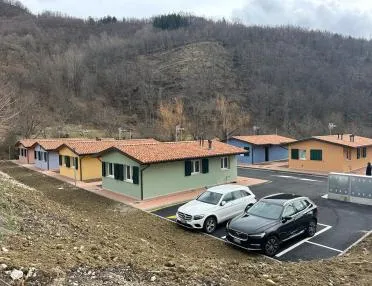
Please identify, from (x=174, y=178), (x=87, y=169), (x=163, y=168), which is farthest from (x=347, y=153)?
(x=87, y=169)

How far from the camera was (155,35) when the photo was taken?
388 ft

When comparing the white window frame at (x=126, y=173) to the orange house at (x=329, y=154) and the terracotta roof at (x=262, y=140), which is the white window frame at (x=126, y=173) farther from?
the terracotta roof at (x=262, y=140)

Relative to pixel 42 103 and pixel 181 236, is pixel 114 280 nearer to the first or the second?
pixel 181 236

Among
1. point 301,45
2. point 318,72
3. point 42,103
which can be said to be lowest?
point 42,103

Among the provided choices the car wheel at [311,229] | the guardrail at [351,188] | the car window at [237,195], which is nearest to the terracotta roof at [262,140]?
the guardrail at [351,188]

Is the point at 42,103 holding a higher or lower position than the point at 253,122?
higher

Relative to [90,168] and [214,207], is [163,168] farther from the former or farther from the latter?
[90,168]

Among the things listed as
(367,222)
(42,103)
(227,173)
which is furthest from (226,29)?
(367,222)

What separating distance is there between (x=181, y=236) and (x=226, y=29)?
11251 cm

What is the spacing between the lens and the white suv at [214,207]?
15.0 m

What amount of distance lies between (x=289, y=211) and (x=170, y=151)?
11.6 m

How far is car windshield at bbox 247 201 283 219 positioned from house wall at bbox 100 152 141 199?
30.5ft

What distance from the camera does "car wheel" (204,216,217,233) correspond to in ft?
49.1

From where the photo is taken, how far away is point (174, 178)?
2314 cm
